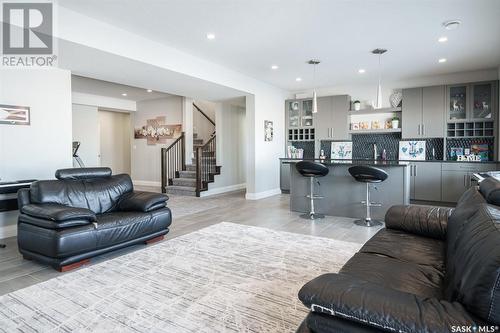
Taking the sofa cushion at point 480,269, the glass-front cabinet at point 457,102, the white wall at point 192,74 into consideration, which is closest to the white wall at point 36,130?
the white wall at point 192,74

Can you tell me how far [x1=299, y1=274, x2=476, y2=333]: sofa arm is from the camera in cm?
99

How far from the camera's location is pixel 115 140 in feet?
35.8

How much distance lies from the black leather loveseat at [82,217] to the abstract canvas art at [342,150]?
5.14m

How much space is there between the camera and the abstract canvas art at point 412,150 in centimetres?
672

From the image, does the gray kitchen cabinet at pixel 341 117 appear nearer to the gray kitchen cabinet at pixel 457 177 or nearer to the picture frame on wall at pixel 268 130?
the picture frame on wall at pixel 268 130

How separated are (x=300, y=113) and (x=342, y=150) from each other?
153cm

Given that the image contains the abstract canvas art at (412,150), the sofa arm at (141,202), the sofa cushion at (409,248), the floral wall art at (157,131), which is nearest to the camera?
the sofa cushion at (409,248)

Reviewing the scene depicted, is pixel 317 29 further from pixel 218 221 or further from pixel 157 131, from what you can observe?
pixel 157 131

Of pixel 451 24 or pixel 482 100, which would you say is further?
pixel 482 100

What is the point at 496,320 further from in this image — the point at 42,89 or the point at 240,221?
the point at 42,89

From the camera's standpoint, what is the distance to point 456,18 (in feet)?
12.4

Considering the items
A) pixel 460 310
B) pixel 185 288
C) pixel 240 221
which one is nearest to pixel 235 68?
pixel 240 221

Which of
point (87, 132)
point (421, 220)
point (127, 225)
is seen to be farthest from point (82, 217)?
point (87, 132)

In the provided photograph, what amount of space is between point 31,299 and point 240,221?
3022 millimetres
